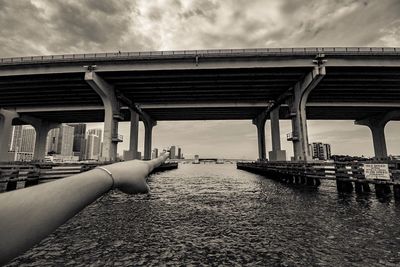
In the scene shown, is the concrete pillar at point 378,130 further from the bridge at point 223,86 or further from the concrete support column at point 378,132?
the bridge at point 223,86

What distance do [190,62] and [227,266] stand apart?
25849 millimetres

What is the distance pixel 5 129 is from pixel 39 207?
54865mm

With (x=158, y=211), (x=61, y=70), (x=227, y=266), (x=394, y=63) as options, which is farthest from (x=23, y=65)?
(x=394, y=63)

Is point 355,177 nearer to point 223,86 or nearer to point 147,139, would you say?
point 223,86

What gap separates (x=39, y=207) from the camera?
3.41 feet

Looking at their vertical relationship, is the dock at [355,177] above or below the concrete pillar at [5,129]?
below

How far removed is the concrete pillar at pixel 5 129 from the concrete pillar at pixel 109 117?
25.2 meters

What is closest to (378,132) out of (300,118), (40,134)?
(300,118)

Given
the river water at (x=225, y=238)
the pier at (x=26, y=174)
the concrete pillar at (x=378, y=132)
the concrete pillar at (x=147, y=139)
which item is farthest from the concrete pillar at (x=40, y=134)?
the concrete pillar at (x=378, y=132)

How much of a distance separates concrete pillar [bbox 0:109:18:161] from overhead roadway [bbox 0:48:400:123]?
1.86 m

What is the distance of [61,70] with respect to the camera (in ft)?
87.1

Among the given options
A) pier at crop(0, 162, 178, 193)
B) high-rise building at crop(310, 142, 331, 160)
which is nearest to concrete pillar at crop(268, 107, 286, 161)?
pier at crop(0, 162, 178, 193)

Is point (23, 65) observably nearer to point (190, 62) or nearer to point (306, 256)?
point (190, 62)

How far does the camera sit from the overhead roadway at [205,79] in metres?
26.1
